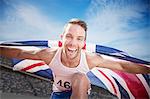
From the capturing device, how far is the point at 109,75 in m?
→ 2.98

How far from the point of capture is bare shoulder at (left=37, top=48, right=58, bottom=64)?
9.64 ft

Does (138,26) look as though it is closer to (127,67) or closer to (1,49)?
(127,67)

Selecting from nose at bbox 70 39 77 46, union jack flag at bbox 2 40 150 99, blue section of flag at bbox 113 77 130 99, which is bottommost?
blue section of flag at bbox 113 77 130 99

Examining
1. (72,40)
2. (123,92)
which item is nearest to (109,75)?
(123,92)

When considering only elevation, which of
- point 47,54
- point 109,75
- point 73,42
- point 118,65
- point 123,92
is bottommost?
point 123,92

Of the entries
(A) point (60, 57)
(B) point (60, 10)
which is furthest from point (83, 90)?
(B) point (60, 10)

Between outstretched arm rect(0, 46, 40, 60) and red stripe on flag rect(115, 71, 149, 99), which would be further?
red stripe on flag rect(115, 71, 149, 99)

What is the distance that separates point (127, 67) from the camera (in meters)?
3.01

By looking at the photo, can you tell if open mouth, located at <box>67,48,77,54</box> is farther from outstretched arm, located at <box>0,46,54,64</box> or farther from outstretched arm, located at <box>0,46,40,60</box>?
outstretched arm, located at <box>0,46,40,60</box>

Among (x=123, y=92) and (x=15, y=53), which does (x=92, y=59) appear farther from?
(x=15, y=53)

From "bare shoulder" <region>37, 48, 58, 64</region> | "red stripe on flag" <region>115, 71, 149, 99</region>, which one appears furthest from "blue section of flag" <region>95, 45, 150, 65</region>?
"bare shoulder" <region>37, 48, 58, 64</region>

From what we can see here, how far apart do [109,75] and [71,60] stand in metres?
0.44

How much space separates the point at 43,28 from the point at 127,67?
1007mm

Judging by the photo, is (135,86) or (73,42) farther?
(135,86)
